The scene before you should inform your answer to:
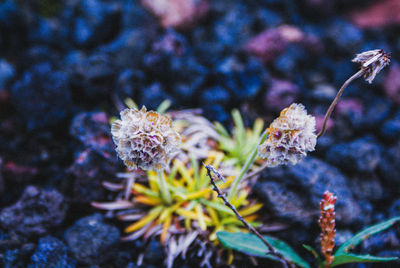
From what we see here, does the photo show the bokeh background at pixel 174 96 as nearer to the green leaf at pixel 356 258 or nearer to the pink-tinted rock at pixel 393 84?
the pink-tinted rock at pixel 393 84

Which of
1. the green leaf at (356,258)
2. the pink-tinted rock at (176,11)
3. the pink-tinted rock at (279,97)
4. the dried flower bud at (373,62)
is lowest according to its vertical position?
the green leaf at (356,258)

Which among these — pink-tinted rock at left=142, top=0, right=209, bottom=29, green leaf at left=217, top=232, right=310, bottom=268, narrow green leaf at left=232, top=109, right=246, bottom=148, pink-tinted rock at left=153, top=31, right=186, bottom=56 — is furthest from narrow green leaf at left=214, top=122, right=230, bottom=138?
pink-tinted rock at left=142, top=0, right=209, bottom=29

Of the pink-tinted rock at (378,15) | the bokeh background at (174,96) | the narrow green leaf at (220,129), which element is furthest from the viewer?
the pink-tinted rock at (378,15)

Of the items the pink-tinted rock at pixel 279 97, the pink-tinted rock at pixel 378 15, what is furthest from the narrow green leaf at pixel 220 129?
the pink-tinted rock at pixel 378 15

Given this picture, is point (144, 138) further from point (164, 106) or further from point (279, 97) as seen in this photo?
point (279, 97)

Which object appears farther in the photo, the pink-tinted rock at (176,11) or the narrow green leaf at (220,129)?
the pink-tinted rock at (176,11)

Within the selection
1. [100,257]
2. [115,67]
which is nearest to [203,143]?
[100,257]

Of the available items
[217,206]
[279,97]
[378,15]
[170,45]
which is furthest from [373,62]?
[378,15]
